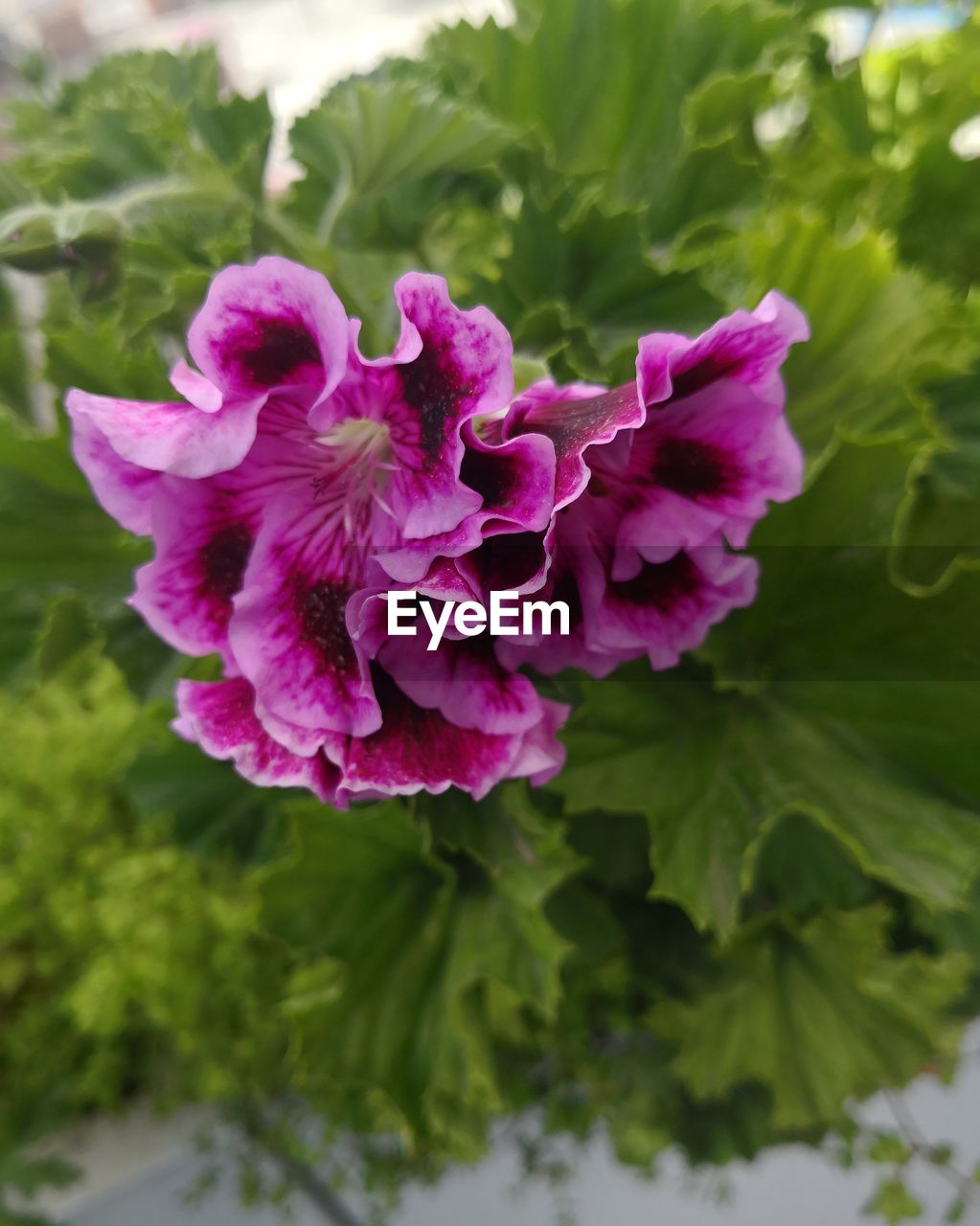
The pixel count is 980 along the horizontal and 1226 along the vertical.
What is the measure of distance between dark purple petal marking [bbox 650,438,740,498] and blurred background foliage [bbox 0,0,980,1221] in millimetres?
105

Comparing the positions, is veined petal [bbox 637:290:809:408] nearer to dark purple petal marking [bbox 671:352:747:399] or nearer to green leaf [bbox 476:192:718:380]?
dark purple petal marking [bbox 671:352:747:399]

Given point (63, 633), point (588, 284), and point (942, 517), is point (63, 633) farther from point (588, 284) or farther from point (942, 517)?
point (942, 517)

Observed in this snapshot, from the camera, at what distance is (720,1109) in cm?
68

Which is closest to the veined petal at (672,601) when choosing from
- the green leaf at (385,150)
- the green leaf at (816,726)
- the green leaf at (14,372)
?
the green leaf at (816,726)

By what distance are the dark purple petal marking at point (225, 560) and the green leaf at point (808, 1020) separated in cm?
39

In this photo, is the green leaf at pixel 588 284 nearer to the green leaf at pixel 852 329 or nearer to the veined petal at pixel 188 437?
the green leaf at pixel 852 329

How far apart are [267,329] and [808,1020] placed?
0.50 meters

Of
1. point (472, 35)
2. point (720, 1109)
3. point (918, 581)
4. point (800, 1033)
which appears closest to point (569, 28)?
point (472, 35)

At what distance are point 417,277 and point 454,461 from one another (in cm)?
4

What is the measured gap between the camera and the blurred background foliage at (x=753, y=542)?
0.37 meters

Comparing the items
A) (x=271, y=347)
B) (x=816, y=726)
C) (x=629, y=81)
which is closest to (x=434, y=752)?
(x=271, y=347)

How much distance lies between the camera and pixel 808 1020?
21.7 inches

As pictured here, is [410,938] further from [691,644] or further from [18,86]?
[18,86]

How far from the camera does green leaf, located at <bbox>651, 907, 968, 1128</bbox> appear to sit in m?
0.54
